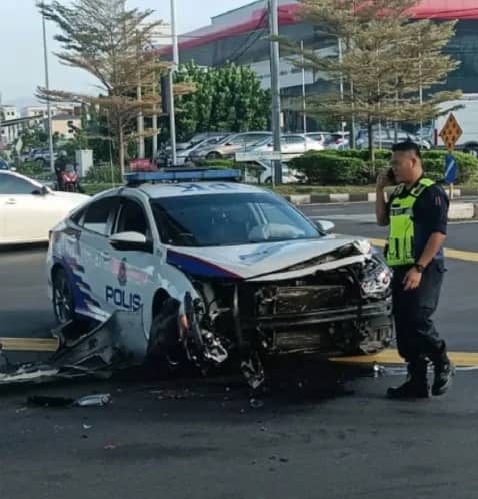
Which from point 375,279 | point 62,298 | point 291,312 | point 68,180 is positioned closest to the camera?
point 291,312

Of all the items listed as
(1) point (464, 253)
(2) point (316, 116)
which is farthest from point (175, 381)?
(2) point (316, 116)

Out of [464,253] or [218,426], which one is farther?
[464,253]

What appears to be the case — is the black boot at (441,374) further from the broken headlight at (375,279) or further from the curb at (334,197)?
the curb at (334,197)

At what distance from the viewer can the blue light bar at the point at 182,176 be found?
9.30 meters

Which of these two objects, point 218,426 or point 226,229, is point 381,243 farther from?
point 218,426

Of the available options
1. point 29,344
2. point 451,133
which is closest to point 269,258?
point 29,344

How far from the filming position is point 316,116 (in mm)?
32281

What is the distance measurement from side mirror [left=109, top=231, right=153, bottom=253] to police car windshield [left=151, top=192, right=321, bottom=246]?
136 mm

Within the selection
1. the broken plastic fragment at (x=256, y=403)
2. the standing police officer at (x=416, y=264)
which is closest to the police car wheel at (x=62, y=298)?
the broken plastic fragment at (x=256, y=403)

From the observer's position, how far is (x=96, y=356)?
7812 mm

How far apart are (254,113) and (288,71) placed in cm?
2358

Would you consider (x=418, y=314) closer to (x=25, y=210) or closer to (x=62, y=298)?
(x=62, y=298)

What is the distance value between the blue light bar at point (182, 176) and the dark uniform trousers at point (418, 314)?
9.86 ft

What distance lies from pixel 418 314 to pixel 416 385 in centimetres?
52
